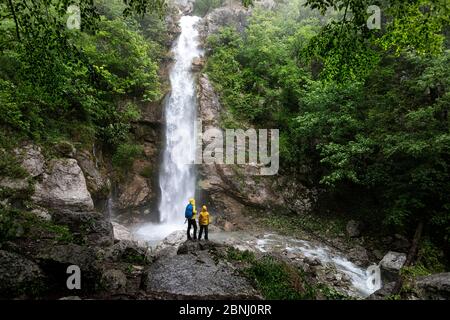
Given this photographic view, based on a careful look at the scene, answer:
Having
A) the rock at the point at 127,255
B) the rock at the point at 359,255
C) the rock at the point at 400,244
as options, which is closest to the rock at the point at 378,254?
the rock at the point at 359,255

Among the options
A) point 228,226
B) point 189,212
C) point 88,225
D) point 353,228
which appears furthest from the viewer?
point 228,226

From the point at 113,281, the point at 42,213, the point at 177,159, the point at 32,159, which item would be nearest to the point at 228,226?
the point at 177,159

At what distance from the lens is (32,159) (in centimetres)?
1146

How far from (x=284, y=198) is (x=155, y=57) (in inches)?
522

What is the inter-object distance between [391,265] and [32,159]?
13914 mm

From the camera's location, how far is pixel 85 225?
975cm

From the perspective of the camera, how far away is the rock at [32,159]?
441 inches

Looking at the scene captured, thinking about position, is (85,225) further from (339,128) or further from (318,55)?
(339,128)

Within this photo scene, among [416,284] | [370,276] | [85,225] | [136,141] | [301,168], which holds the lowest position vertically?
[370,276]

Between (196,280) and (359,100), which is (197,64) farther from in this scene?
(196,280)

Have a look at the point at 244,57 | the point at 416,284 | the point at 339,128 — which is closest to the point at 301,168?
the point at 339,128

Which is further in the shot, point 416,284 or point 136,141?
point 136,141

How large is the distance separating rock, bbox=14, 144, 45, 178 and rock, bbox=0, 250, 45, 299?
21.4 ft

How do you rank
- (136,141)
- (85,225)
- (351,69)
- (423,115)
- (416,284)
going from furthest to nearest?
(136,141), (423,115), (85,225), (416,284), (351,69)
